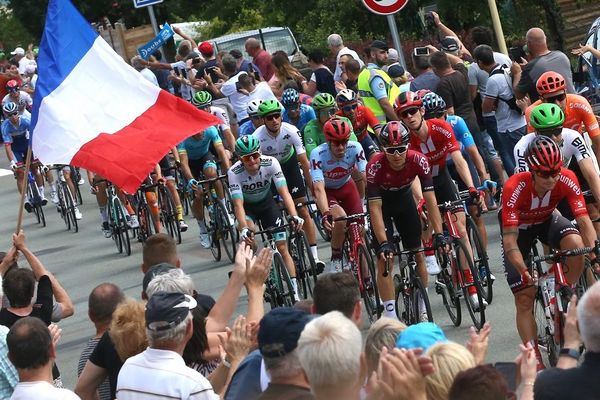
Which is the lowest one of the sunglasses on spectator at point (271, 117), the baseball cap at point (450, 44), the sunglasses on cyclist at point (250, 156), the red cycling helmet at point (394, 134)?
the red cycling helmet at point (394, 134)

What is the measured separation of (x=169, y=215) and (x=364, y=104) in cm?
312

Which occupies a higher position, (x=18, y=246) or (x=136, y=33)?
(x=136, y=33)

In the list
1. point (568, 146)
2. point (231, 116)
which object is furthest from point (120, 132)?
point (231, 116)

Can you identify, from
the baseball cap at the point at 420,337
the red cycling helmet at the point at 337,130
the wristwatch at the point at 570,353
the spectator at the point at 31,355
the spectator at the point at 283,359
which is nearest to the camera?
the baseball cap at the point at 420,337

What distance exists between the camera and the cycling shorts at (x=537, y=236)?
34.4ft

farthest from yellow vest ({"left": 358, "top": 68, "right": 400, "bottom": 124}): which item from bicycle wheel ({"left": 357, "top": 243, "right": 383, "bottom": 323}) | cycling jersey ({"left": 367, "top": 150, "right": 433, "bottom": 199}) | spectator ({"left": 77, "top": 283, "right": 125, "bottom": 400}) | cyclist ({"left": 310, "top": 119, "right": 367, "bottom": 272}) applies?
spectator ({"left": 77, "top": 283, "right": 125, "bottom": 400})

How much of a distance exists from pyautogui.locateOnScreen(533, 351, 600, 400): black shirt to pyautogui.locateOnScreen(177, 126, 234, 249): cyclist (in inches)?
486

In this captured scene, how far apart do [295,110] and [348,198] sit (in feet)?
11.1

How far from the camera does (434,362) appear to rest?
586 centimetres

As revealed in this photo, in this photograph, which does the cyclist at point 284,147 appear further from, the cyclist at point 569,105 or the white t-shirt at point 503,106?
the cyclist at point 569,105

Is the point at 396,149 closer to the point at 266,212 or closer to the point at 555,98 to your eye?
the point at 555,98

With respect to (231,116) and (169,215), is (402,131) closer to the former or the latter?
(169,215)

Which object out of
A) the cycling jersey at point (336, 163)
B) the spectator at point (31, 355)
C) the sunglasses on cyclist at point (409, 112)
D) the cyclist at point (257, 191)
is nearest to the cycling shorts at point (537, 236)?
the sunglasses on cyclist at point (409, 112)

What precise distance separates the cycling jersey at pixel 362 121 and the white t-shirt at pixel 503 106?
1.47 m
